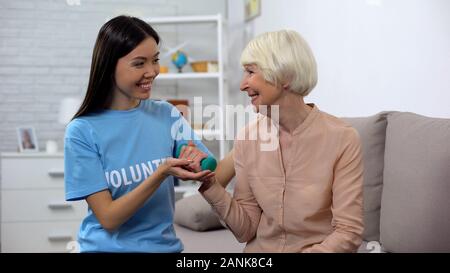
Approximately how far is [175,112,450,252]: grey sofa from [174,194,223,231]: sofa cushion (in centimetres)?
12

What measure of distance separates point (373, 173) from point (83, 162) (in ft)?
2.94

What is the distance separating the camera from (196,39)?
135 inches

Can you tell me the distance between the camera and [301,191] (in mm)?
975

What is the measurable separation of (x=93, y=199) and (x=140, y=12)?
2585 millimetres

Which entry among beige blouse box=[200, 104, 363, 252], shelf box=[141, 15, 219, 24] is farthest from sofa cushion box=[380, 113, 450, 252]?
shelf box=[141, 15, 219, 24]

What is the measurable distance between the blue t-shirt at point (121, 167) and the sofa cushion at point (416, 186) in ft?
2.04

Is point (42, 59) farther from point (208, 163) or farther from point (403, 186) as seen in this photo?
point (208, 163)

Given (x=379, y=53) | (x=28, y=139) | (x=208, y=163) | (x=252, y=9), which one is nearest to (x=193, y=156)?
(x=208, y=163)

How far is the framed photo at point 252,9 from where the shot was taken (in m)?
2.94

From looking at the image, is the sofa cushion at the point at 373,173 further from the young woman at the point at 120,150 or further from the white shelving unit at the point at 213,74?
the white shelving unit at the point at 213,74

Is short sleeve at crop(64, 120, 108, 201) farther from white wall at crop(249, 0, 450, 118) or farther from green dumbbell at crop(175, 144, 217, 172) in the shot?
white wall at crop(249, 0, 450, 118)

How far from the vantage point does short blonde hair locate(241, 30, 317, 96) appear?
92cm
